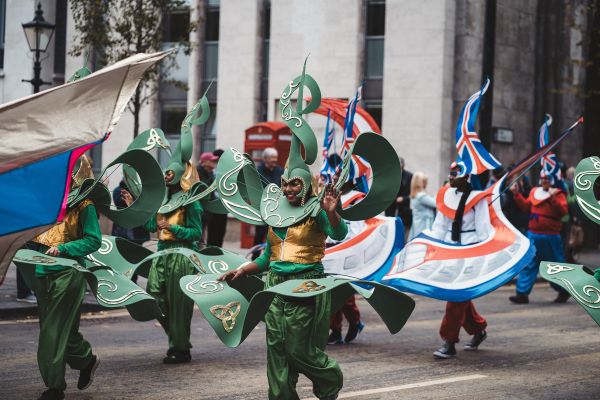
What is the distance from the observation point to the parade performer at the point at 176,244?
9547 millimetres

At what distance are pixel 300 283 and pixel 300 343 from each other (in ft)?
1.29

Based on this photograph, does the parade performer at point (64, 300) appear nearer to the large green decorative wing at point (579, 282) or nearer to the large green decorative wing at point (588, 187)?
the large green decorative wing at point (579, 282)

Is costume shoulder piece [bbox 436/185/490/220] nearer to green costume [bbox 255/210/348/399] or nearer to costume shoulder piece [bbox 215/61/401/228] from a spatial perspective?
costume shoulder piece [bbox 215/61/401/228]

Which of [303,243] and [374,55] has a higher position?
[374,55]

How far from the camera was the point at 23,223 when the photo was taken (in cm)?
629

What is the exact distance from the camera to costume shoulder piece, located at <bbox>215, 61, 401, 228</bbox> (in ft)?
23.0

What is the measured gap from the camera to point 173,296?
9602 millimetres

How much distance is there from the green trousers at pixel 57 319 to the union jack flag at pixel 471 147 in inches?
178

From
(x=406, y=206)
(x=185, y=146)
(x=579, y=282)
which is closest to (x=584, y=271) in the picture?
(x=579, y=282)

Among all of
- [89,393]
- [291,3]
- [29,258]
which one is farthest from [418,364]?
[291,3]

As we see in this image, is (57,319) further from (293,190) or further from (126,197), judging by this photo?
(293,190)

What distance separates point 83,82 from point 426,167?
18.7m

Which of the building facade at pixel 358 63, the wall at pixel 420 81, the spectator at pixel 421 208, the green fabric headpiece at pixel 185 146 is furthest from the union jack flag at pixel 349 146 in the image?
the wall at pixel 420 81

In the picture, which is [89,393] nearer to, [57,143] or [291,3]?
[57,143]
